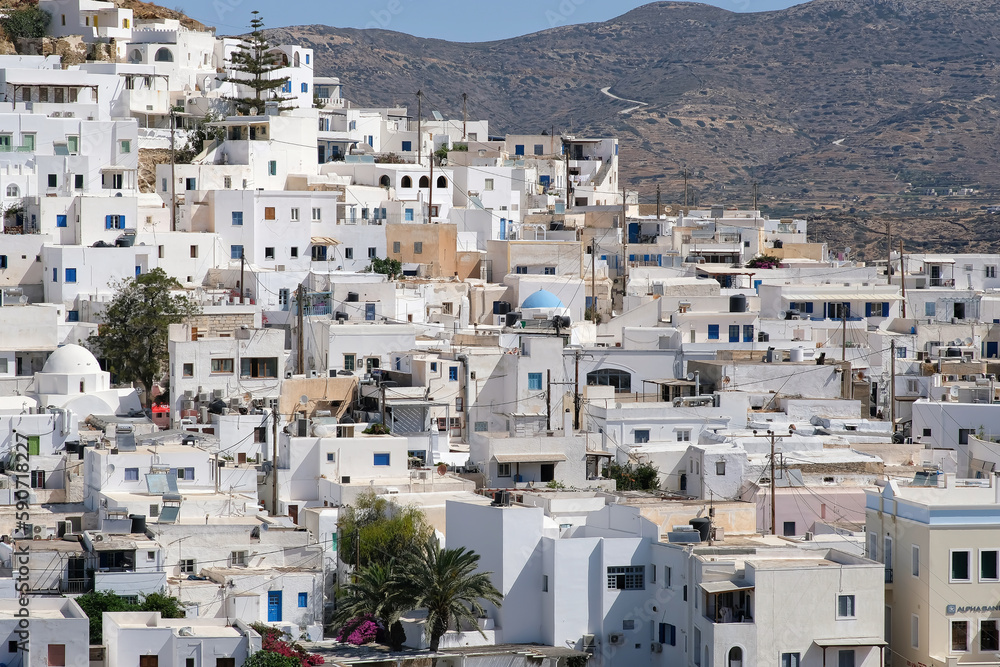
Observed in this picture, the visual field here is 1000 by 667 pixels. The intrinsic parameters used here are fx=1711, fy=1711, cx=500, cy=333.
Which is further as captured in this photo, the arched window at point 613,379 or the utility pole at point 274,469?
the arched window at point 613,379

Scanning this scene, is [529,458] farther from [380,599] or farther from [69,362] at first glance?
[69,362]

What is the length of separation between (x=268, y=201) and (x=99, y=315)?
7.81 m

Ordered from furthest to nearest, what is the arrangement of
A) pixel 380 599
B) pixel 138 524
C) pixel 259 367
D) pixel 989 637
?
pixel 259 367, pixel 138 524, pixel 380 599, pixel 989 637

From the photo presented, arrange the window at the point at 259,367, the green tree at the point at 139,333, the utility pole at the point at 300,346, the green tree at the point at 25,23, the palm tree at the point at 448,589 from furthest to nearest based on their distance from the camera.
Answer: the green tree at the point at 25,23
the utility pole at the point at 300,346
the green tree at the point at 139,333
the window at the point at 259,367
the palm tree at the point at 448,589

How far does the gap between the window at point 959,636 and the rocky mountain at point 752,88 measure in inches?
3453

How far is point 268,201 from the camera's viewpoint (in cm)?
5031

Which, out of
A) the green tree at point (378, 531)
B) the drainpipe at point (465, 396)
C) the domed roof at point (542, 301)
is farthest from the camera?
the domed roof at point (542, 301)

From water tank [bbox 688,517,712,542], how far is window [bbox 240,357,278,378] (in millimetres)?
15053

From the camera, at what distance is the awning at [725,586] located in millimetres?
25625

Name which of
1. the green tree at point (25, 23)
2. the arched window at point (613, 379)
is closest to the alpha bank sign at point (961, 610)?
the arched window at point (613, 379)

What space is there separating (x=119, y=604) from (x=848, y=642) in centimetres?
1117

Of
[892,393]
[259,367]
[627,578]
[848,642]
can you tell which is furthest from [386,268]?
[848,642]

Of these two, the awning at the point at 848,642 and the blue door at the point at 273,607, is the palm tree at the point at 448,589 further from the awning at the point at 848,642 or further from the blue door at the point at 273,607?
the awning at the point at 848,642

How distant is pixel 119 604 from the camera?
26484mm
